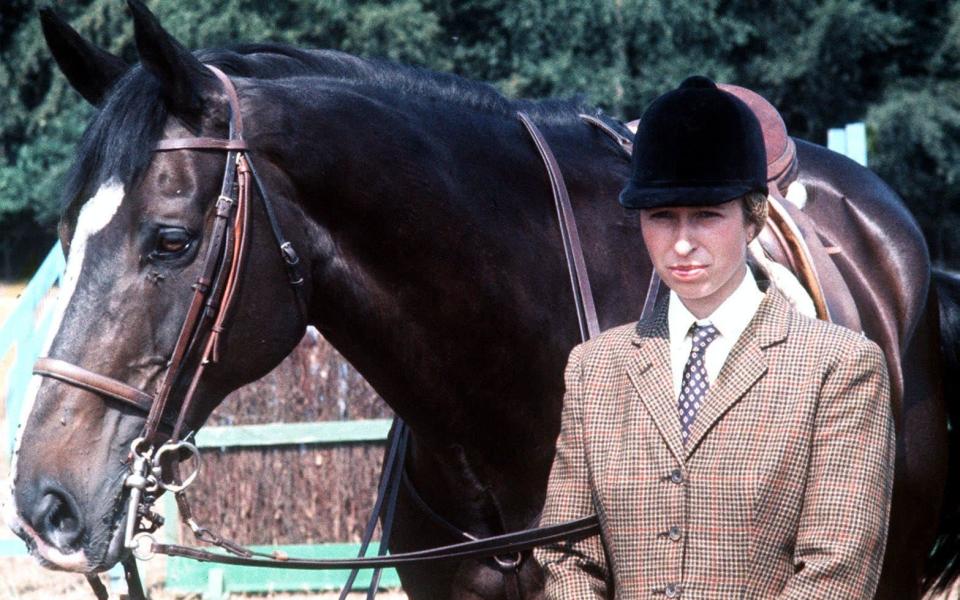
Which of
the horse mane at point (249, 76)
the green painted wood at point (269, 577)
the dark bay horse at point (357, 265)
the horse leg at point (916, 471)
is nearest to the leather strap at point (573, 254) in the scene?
the dark bay horse at point (357, 265)

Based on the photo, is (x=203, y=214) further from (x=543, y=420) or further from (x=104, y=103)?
(x=543, y=420)

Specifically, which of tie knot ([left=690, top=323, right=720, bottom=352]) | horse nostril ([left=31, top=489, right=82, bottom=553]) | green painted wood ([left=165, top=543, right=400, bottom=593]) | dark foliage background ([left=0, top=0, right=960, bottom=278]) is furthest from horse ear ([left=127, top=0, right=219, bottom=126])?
dark foliage background ([left=0, top=0, right=960, bottom=278])

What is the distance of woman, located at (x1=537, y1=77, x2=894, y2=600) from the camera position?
2.27 meters

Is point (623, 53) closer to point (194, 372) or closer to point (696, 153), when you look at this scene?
point (194, 372)

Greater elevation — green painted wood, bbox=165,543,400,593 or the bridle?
the bridle

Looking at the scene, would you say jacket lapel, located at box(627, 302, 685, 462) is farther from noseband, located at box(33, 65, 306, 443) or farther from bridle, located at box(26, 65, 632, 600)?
noseband, located at box(33, 65, 306, 443)

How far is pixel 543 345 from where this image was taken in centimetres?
332

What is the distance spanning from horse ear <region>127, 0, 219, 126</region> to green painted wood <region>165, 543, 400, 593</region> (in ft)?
15.6

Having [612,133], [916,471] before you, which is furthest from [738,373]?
[916,471]

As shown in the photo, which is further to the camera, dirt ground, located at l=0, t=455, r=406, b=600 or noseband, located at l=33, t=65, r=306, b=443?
dirt ground, located at l=0, t=455, r=406, b=600

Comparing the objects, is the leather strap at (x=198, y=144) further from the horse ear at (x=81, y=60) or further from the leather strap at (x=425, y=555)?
the leather strap at (x=425, y=555)

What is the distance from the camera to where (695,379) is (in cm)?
240

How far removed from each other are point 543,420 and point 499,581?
0.41 meters

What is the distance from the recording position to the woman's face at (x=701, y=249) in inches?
91.0
